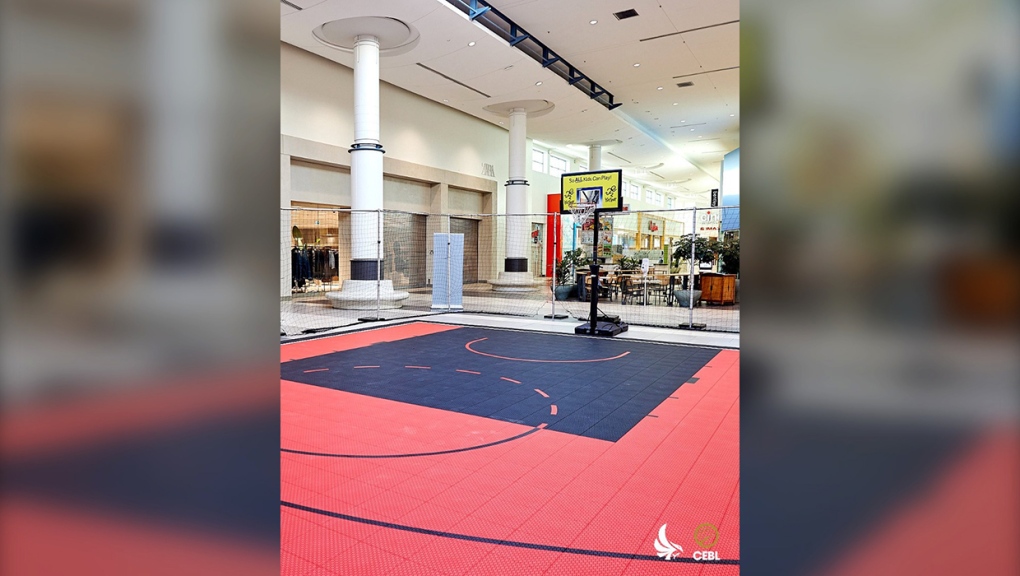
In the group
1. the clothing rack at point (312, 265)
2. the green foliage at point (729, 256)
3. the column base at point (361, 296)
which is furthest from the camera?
the clothing rack at point (312, 265)

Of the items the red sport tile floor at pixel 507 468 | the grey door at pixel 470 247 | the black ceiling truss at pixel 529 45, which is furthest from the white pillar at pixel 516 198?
the red sport tile floor at pixel 507 468

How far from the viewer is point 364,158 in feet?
34.6

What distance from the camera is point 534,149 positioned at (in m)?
21.8

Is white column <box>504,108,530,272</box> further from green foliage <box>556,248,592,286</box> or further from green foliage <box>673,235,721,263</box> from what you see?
green foliage <box>673,235,721,263</box>

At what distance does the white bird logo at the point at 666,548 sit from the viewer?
2.20 m

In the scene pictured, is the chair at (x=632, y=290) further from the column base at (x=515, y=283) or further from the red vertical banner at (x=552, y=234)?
the column base at (x=515, y=283)

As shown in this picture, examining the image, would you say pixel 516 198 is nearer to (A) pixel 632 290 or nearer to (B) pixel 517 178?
(B) pixel 517 178
